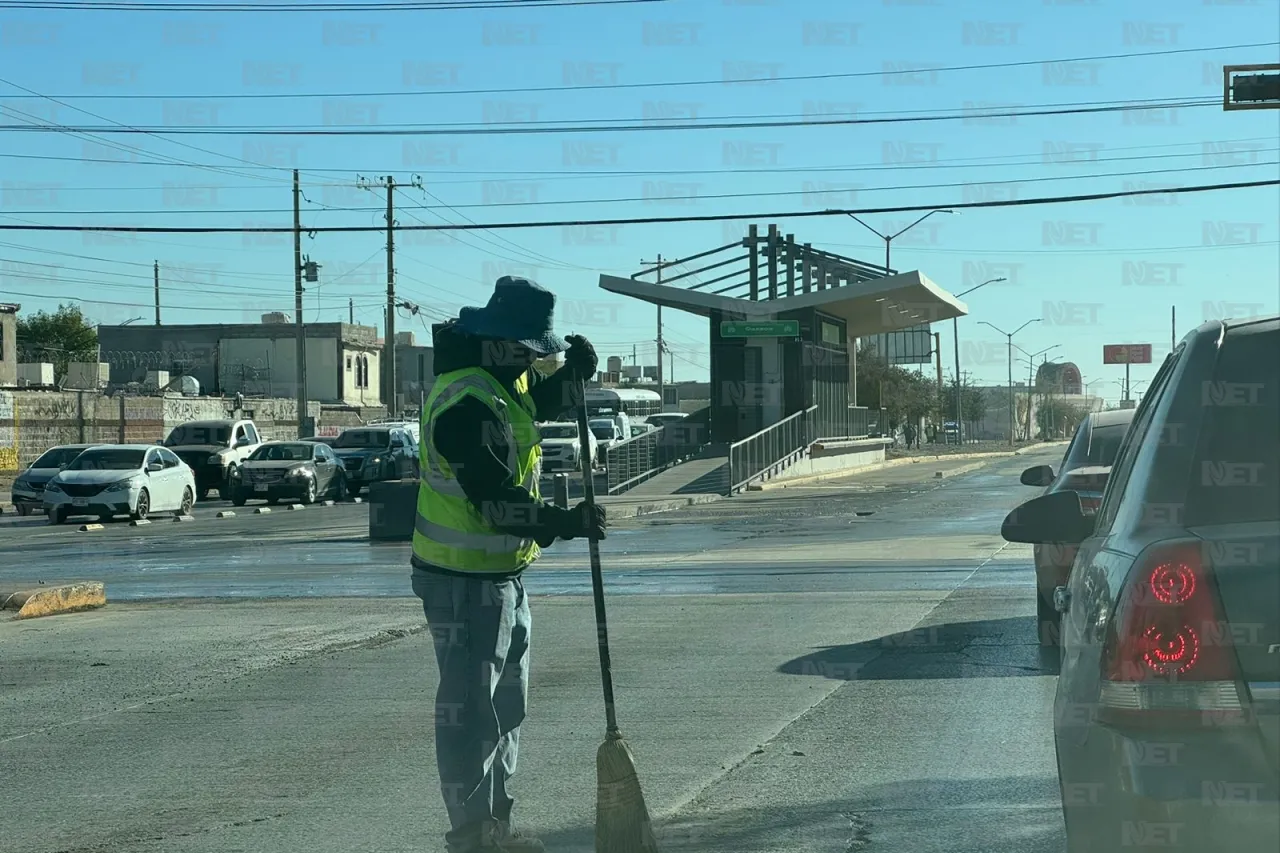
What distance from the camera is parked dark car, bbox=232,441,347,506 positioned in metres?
34.0

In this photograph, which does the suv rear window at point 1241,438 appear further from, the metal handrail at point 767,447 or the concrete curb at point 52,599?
the metal handrail at point 767,447

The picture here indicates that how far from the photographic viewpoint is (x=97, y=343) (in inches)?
3725

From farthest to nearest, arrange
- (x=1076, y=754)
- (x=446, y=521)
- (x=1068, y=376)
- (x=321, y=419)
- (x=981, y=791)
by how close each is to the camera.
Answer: (x=1068, y=376), (x=321, y=419), (x=981, y=791), (x=446, y=521), (x=1076, y=754)

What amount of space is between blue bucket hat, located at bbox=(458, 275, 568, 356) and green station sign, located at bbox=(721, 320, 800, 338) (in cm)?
3916

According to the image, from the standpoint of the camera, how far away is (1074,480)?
991 cm

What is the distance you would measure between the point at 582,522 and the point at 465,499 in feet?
1.31

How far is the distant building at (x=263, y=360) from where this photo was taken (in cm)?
8300

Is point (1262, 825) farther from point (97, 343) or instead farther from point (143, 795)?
point (97, 343)

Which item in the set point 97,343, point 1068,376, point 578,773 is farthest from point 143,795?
point 1068,376

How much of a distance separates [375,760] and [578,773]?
3.26 feet

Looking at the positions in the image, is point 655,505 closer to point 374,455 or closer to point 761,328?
point 374,455

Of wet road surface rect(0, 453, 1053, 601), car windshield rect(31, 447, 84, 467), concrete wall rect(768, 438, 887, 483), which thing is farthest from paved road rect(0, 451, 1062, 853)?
concrete wall rect(768, 438, 887, 483)

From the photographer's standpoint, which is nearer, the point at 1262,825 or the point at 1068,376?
the point at 1262,825

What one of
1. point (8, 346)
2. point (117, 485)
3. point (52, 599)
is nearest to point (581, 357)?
point (52, 599)
